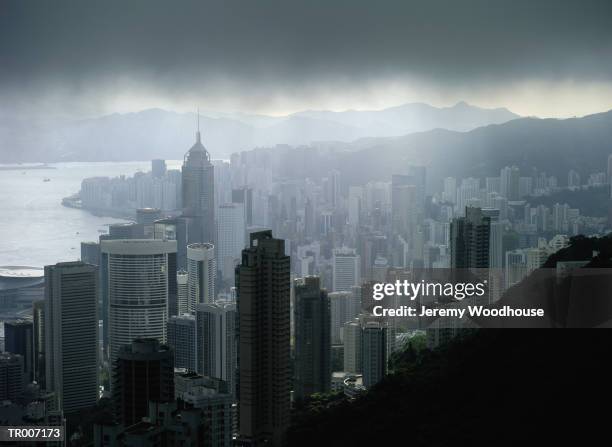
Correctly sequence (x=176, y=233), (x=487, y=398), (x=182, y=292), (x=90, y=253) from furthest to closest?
(x=176, y=233)
(x=182, y=292)
(x=90, y=253)
(x=487, y=398)

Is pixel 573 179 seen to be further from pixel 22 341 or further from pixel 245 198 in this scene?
pixel 22 341

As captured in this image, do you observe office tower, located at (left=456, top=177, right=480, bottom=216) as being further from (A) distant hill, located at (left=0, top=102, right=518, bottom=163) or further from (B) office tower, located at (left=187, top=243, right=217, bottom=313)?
(B) office tower, located at (left=187, top=243, right=217, bottom=313)

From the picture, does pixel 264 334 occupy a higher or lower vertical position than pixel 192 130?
lower

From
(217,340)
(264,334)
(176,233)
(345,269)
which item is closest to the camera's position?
(264,334)

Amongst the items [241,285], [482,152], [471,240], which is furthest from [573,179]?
[241,285]

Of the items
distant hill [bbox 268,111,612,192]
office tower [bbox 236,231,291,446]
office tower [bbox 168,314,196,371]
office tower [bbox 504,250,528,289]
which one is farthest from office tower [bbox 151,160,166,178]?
office tower [bbox 504,250,528,289]

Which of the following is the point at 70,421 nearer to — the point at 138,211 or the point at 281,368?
the point at 281,368

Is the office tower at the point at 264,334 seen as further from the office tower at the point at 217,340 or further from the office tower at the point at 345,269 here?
the office tower at the point at 345,269
